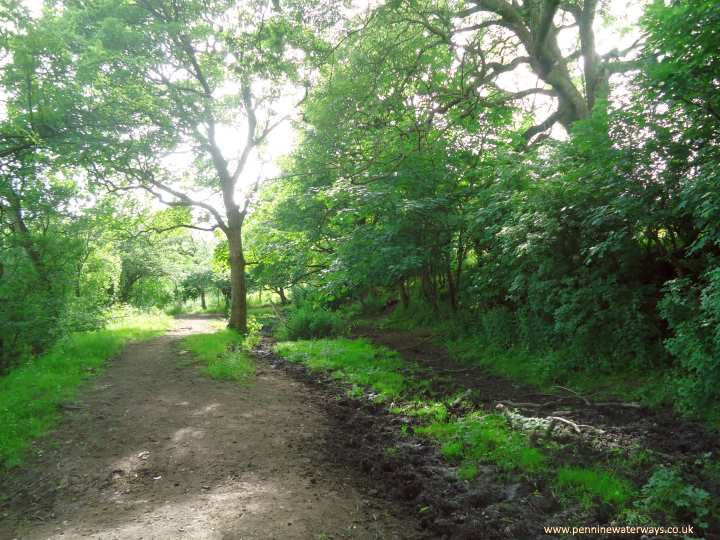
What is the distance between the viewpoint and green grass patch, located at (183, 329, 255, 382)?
354 inches

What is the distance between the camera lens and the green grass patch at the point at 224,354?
8992 mm

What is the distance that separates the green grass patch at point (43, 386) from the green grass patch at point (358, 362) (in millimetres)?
4814

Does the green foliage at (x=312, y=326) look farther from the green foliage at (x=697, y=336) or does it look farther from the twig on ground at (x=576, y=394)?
the green foliage at (x=697, y=336)

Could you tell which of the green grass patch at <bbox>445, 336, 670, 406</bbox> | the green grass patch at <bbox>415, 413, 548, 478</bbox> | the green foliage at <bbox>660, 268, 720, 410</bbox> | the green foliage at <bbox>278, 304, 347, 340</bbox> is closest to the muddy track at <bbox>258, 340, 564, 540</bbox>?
the green grass patch at <bbox>415, 413, 548, 478</bbox>

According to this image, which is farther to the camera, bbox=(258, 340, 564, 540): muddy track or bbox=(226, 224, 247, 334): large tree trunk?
bbox=(226, 224, 247, 334): large tree trunk

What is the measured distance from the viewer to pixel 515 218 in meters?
7.58

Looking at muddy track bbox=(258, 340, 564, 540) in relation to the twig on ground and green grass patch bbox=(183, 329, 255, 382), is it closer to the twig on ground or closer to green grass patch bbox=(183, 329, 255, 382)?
the twig on ground

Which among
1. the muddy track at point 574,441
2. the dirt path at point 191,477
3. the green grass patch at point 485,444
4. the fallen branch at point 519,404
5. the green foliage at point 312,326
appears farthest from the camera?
the green foliage at point 312,326

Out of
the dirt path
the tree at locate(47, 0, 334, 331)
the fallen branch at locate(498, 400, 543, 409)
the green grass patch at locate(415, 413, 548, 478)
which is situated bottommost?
the dirt path

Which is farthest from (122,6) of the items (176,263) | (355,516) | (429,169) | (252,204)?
(176,263)

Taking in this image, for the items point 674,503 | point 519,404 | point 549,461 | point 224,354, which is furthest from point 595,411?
point 224,354

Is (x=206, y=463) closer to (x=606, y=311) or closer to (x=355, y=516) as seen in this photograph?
(x=355, y=516)

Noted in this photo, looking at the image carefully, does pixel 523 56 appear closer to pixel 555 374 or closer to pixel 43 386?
pixel 555 374

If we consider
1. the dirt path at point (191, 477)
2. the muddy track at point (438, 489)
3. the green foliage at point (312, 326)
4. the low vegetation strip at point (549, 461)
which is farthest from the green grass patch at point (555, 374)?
the green foliage at point (312, 326)
